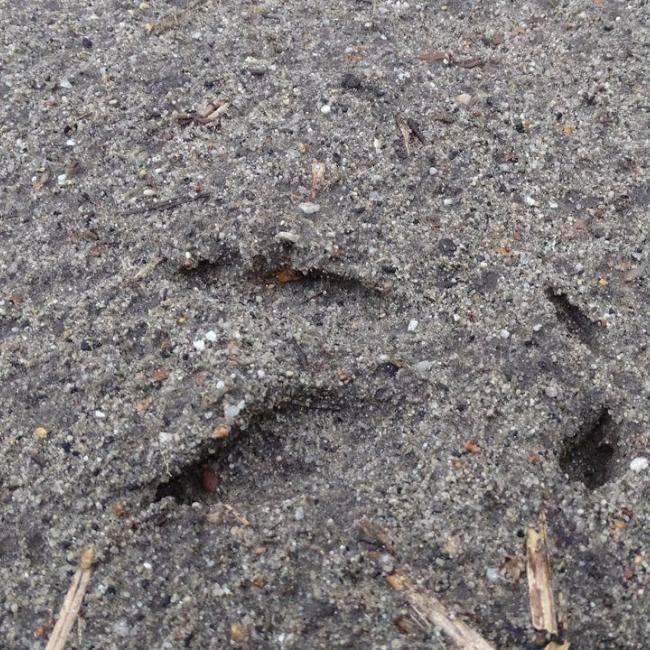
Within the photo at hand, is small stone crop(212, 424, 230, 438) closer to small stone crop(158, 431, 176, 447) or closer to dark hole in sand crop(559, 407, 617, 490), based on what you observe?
small stone crop(158, 431, 176, 447)

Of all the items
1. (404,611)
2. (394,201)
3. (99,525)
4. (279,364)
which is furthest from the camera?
(394,201)

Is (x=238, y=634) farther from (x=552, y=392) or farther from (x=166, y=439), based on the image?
(x=552, y=392)

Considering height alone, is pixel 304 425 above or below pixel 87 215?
below

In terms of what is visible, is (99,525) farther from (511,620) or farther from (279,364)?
(511,620)

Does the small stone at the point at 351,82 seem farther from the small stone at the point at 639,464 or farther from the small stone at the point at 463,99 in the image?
the small stone at the point at 639,464

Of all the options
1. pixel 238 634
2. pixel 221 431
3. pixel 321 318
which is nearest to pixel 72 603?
pixel 238 634

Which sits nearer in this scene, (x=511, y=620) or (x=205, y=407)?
(x=511, y=620)

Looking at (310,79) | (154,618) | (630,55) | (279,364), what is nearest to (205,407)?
(279,364)
